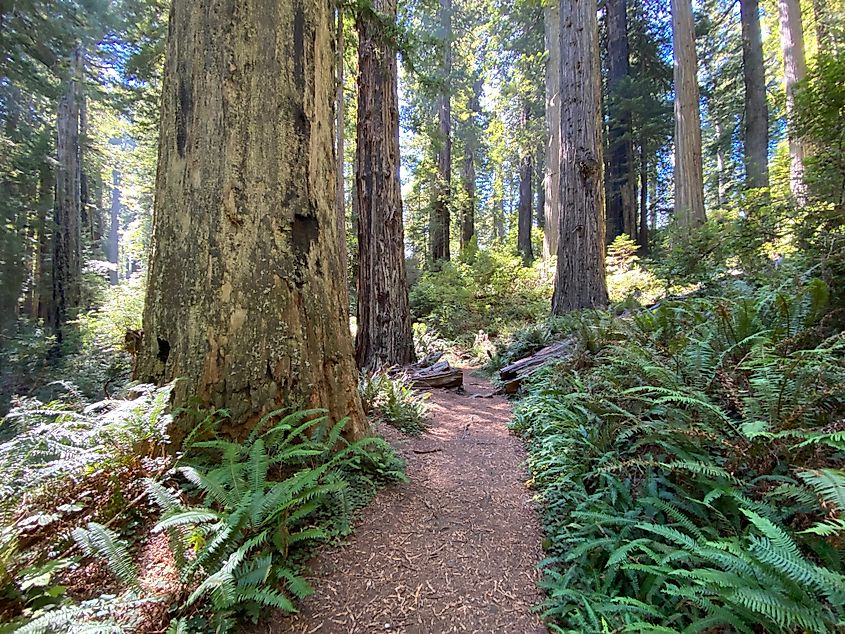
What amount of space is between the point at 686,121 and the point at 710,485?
11.1m

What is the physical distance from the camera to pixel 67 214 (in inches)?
541

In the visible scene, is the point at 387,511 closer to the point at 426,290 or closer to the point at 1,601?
the point at 1,601

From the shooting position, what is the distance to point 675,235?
8.55 metres

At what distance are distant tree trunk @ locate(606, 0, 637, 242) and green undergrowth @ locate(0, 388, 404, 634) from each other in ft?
57.6

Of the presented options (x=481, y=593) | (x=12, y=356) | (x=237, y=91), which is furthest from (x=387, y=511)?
(x=12, y=356)

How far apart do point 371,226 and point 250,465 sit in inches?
188

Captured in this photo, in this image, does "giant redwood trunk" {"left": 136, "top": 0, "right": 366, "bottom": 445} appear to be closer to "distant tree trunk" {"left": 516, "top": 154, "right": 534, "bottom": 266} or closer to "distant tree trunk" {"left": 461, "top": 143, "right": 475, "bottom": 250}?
"distant tree trunk" {"left": 461, "top": 143, "right": 475, "bottom": 250}

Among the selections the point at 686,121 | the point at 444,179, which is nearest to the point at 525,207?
the point at 444,179

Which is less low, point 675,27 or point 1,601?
point 675,27

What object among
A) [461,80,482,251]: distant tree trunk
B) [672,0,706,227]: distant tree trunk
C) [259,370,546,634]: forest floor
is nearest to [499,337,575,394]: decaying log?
[259,370,546,634]: forest floor

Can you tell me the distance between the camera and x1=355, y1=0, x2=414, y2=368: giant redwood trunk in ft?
20.4

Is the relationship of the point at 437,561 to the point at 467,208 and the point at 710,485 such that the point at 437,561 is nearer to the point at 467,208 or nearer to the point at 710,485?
the point at 710,485

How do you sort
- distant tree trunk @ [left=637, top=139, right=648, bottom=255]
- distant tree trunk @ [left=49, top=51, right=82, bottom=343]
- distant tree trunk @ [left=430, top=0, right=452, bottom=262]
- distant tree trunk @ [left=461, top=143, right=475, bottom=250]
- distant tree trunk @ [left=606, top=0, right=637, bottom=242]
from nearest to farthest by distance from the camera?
distant tree trunk @ [left=49, top=51, right=82, bottom=343] → distant tree trunk @ [left=606, top=0, right=637, bottom=242] → distant tree trunk @ [left=430, top=0, right=452, bottom=262] → distant tree trunk @ [left=637, top=139, right=648, bottom=255] → distant tree trunk @ [left=461, top=143, right=475, bottom=250]

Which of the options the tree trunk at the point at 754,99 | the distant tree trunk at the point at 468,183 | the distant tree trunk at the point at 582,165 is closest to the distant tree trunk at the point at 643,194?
the tree trunk at the point at 754,99
